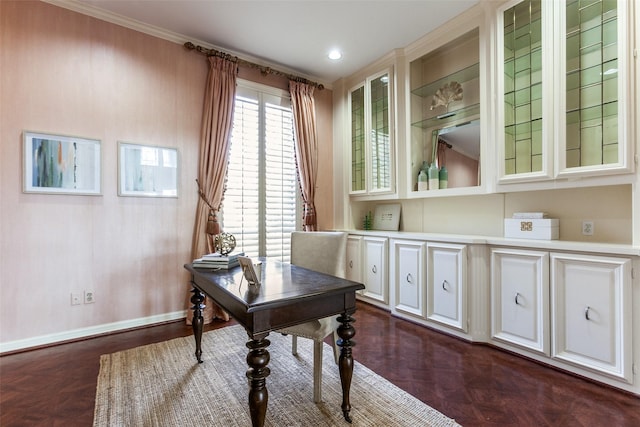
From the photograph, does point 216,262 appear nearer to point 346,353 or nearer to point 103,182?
point 346,353

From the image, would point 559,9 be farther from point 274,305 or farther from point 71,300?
point 71,300

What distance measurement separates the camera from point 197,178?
334 centimetres

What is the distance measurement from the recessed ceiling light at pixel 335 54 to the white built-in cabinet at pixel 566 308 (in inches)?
111

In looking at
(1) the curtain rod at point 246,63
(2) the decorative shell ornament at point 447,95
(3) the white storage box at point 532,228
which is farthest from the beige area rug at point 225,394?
(1) the curtain rod at point 246,63

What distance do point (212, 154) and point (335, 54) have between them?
1.93 meters

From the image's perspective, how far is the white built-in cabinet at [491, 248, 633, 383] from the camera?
76.1 inches

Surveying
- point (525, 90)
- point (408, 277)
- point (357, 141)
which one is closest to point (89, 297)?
point (408, 277)

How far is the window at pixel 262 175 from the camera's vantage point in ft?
11.8

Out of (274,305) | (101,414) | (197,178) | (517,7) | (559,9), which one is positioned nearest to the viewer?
(274,305)

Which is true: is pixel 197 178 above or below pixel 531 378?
above

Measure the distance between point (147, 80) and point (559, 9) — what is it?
3746 millimetres

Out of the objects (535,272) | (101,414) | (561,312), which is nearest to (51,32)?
(101,414)

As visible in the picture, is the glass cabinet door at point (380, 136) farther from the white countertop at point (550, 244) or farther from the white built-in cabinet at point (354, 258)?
the white countertop at point (550, 244)

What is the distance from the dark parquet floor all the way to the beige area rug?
12 cm
